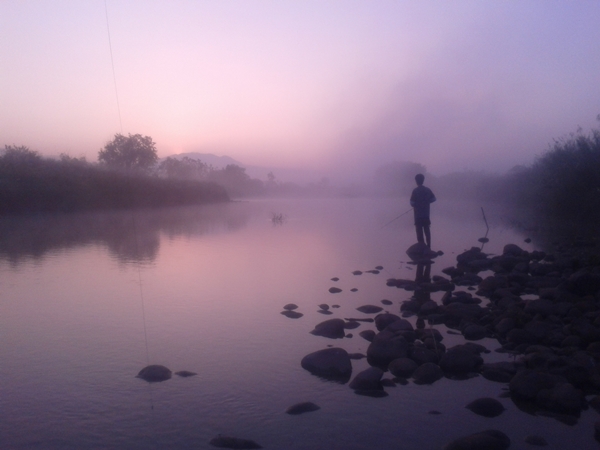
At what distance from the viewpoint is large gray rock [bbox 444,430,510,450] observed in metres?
4.39

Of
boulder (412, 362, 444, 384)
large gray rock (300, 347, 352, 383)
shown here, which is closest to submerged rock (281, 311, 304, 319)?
large gray rock (300, 347, 352, 383)

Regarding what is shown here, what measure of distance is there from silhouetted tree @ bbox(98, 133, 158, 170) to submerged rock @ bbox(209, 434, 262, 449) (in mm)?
68147

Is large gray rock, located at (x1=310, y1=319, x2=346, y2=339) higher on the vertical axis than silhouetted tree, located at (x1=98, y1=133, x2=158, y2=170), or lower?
lower

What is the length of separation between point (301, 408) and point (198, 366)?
71.2 inches

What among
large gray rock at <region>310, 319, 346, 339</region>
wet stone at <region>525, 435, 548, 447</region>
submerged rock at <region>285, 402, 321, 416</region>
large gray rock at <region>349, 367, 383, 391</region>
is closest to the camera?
wet stone at <region>525, 435, 548, 447</region>

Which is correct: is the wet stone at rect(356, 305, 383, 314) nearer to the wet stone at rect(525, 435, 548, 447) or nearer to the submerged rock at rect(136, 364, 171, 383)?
the submerged rock at rect(136, 364, 171, 383)

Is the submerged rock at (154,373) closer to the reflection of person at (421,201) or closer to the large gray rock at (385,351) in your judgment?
the large gray rock at (385,351)

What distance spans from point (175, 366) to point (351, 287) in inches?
226

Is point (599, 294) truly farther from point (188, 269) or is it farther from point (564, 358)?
point (188, 269)

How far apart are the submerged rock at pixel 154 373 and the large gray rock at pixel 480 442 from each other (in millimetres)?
3401

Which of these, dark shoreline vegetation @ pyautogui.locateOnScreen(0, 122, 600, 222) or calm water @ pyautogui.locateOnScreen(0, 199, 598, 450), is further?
dark shoreline vegetation @ pyautogui.locateOnScreen(0, 122, 600, 222)

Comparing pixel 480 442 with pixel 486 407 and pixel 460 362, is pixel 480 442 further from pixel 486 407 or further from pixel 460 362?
pixel 460 362

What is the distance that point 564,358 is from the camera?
6.09 meters

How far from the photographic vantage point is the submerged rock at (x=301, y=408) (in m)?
5.20
